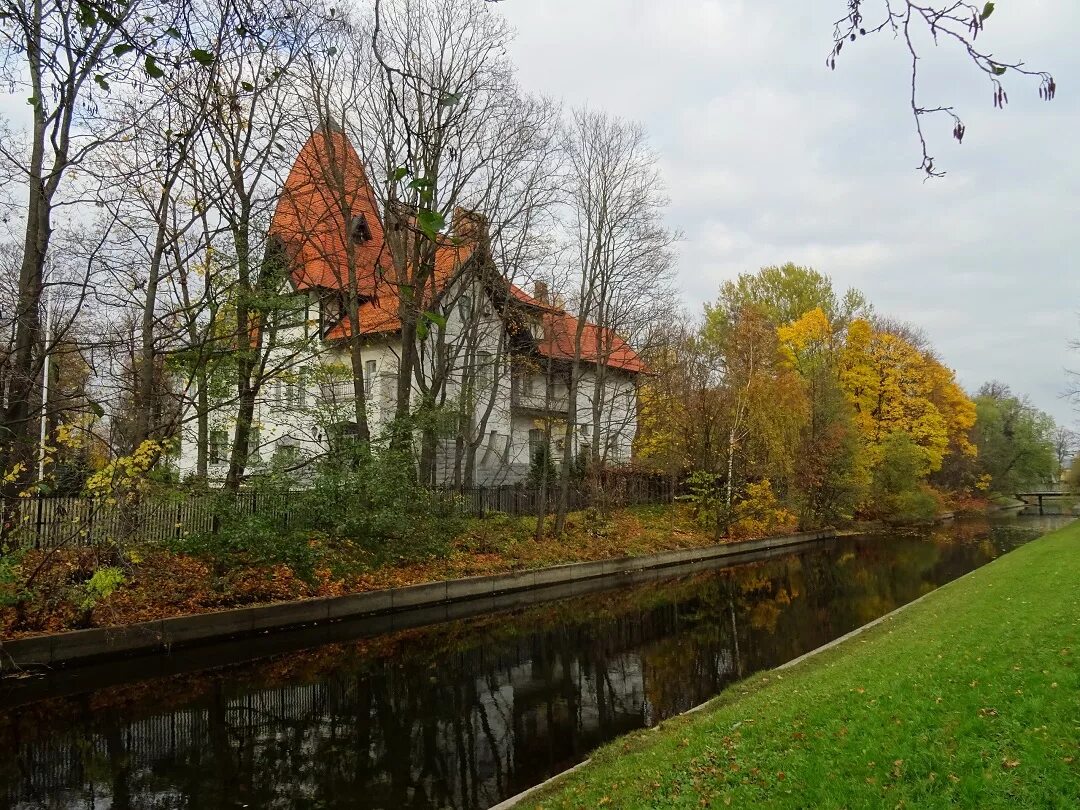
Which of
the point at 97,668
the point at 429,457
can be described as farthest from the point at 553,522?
the point at 97,668

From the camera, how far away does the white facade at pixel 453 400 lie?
634 inches

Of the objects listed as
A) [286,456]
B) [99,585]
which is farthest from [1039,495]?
[99,585]

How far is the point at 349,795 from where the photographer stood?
7.00 meters

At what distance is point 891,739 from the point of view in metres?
5.42

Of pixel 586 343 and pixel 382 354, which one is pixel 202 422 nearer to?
pixel 382 354

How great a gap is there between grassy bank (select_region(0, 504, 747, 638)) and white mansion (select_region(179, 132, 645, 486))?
255 centimetres

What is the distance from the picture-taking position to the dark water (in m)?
7.25

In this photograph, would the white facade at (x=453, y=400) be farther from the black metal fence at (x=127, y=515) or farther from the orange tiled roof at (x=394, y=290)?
the black metal fence at (x=127, y=515)

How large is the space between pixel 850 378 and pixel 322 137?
104 ft

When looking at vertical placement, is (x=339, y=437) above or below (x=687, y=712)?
above

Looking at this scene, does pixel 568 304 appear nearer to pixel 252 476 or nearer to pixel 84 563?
pixel 252 476

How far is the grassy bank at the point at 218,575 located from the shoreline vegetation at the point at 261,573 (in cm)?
2

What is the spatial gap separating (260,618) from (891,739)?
1157 centimetres

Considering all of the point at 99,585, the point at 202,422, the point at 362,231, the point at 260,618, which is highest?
the point at 362,231
